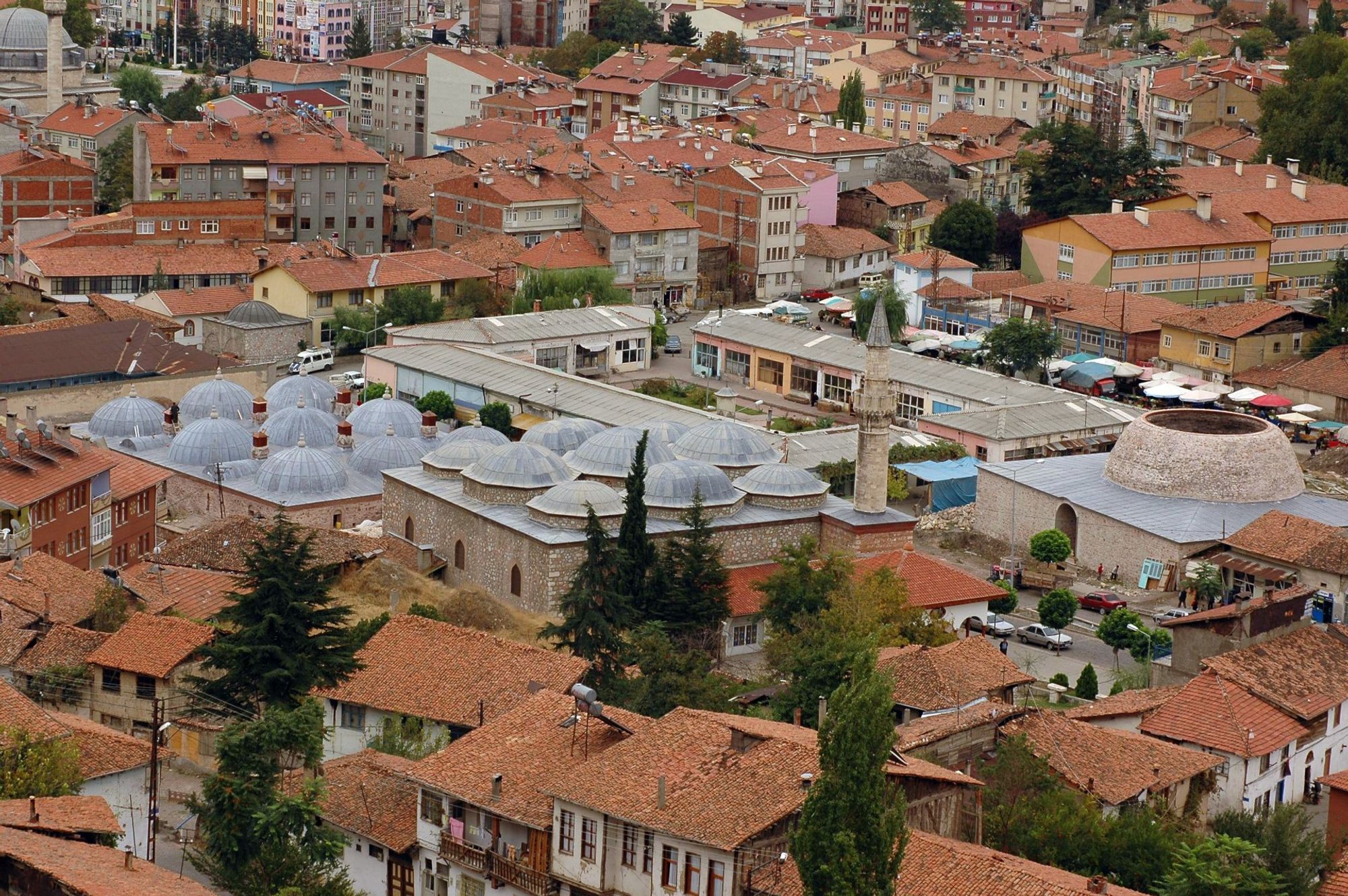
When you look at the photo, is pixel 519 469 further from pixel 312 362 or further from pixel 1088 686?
pixel 312 362

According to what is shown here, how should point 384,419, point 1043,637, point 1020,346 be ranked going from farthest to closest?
1. point 1020,346
2. point 384,419
3. point 1043,637

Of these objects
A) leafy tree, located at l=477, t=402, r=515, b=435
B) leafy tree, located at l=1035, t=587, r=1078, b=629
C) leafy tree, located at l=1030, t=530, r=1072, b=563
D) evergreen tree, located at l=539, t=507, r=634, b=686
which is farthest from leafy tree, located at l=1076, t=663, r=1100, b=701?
leafy tree, located at l=477, t=402, r=515, b=435

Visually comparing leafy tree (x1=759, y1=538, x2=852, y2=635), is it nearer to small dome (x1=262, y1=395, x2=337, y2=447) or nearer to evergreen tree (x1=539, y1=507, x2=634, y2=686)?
evergreen tree (x1=539, y1=507, x2=634, y2=686)

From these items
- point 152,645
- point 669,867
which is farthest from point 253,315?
point 669,867

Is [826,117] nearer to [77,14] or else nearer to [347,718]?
[77,14]

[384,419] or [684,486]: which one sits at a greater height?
[684,486]
